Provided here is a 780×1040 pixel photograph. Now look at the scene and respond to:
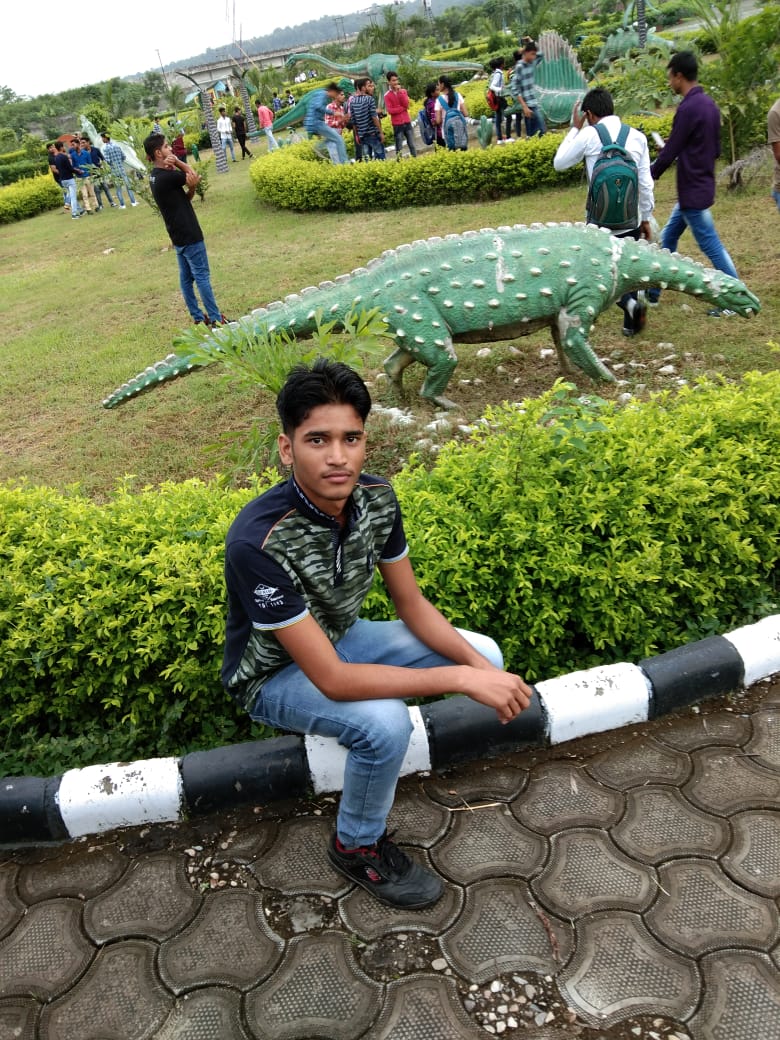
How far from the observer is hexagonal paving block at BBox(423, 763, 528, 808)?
243cm

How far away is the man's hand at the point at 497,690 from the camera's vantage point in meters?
1.94

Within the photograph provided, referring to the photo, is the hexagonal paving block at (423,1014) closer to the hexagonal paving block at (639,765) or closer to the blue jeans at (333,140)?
the hexagonal paving block at (639,765)

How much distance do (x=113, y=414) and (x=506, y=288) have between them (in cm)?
325

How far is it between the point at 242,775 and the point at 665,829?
52.1 inches

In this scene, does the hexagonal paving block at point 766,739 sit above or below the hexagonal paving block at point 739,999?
below

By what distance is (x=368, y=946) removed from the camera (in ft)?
6.57

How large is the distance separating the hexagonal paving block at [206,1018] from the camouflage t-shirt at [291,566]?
73 centimetres

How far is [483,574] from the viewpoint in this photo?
2.68 meters

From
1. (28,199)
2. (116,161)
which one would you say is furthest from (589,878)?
(28,199)

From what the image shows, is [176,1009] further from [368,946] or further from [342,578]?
[342,578]

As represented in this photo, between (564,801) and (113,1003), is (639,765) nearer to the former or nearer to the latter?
(564,801)

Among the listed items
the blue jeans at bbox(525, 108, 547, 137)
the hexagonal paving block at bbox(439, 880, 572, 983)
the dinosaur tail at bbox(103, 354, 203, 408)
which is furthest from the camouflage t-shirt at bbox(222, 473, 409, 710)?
the blue jeans at bbox(525, 108, 547, 137)

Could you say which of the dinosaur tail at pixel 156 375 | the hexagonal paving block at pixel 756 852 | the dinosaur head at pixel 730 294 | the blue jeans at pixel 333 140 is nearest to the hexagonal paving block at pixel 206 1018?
the hexagonal paving block at pixel 756 852

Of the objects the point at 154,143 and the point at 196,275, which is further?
the point at 196,275
